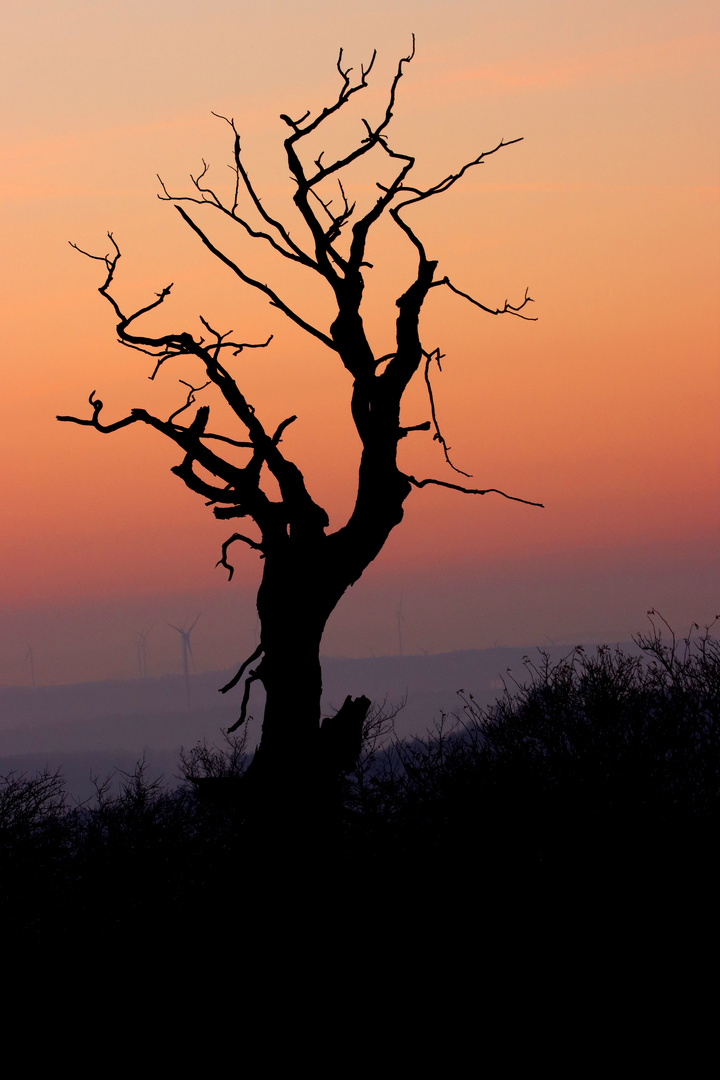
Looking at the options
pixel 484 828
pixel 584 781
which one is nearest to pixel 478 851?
pixel 484 828

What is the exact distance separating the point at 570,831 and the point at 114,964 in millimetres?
9400

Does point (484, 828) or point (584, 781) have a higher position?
point (584, 781)

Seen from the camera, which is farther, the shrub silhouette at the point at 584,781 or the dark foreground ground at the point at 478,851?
the shrub silhouette at the point at 584,781

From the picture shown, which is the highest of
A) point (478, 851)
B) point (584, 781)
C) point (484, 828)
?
point (584, 781)

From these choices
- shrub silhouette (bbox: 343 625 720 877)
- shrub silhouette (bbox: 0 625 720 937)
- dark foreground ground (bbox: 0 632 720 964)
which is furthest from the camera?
shrub silhouette (bbox: 343 625 720 877)

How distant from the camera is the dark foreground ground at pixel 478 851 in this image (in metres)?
11.1

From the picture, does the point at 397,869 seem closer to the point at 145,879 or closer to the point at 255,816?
the point at 255,816

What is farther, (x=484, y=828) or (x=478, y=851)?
(x=484, y=828)

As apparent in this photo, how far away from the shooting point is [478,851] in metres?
20.6

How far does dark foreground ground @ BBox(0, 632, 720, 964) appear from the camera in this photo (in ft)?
36.4

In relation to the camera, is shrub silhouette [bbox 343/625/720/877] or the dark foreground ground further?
shrub silhouette [bbox 343/625/720/877]

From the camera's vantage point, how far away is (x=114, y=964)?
2075 cm

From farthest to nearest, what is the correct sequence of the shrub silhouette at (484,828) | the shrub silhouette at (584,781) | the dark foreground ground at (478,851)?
the shrub silhouette at (584,781) → the shrub silhouette at (484,828) → the dark foreground ground at (478,851)

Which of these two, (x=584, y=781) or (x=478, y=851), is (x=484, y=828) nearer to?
(x=478, y=851)
